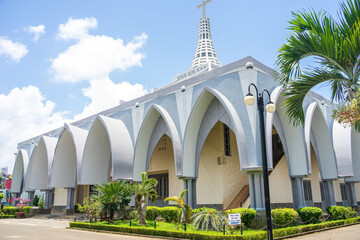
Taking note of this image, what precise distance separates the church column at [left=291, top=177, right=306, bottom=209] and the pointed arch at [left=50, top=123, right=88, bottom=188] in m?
16.5

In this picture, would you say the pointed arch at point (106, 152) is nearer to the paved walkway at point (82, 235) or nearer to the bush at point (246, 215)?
the paved walkway at point (82, 235)

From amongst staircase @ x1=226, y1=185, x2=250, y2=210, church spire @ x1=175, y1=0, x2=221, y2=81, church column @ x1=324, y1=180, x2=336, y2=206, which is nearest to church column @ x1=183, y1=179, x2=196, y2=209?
staircase @ x1=226, y1=185, x2=250, y2=210

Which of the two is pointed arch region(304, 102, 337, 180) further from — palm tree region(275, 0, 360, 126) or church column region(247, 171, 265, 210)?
palm tree region(275, 0, 360, 126)

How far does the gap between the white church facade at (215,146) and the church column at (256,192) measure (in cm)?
5

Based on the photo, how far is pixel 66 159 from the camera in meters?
27.6

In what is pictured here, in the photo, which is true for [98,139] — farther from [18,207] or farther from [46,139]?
[18,207]

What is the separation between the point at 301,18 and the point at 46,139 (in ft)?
87.9

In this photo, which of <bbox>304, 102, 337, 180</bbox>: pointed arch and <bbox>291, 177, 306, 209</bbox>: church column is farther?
<bbox>304, 102, 337, 180</bbox>: pointed arch

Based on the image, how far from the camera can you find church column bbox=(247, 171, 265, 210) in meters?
15.3

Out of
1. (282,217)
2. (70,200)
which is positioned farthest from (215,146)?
(70,200)

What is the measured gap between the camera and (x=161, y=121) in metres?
22.1

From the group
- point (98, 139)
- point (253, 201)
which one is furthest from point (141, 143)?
point (253, 201)

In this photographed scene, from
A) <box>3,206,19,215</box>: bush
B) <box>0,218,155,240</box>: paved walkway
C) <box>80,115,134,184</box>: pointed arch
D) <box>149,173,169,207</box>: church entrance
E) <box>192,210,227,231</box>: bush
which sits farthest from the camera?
<box>3,206,19,215</box>: bush

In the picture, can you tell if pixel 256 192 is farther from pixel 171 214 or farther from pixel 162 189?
pixel 162 189
